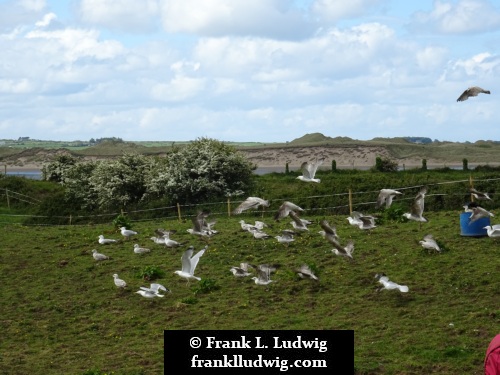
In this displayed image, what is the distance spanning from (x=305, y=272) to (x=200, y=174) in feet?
79.3

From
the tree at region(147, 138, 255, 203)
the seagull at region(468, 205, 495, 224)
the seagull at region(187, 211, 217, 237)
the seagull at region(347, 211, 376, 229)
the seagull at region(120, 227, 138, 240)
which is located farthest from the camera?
the tree at region(147, 138, 255, 203)

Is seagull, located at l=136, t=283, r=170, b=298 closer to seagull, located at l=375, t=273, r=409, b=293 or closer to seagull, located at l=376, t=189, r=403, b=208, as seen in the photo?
seagull, located at l=375, t=273, r=409, b=293

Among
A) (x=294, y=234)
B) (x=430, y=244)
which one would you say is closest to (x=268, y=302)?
(x=430, y=244)

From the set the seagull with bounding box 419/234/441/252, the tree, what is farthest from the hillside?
the seagull with bounding box 419/234/441/252

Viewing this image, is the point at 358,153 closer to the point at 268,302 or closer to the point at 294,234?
the point at 294,234

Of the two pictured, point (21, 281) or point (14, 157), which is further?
point (14, 157)

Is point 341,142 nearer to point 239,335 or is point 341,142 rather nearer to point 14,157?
point 14,157

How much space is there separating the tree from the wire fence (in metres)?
1.31

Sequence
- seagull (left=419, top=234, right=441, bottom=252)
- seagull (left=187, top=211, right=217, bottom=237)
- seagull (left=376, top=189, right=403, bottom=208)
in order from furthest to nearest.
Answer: seagull (left=187, top=211, right=217, bottom=237) < seagull (left=376, top=189, right=403, bottom=208) < seagull (left=419, top=234, right=441, bottom=252)

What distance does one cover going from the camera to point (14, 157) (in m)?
153

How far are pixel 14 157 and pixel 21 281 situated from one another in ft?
436

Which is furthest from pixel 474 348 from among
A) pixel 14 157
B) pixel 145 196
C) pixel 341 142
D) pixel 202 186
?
pixel 14 157

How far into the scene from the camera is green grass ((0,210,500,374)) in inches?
636

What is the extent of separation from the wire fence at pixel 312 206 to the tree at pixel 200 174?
1.31m
